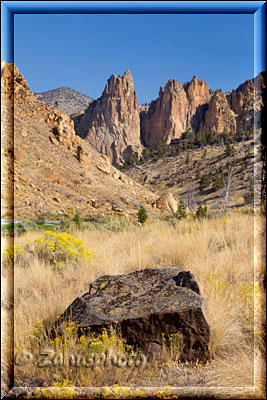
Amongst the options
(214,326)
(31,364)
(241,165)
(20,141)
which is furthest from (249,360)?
(241,165)

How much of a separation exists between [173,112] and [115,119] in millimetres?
27103

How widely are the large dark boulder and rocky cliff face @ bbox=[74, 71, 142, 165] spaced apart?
117 metres

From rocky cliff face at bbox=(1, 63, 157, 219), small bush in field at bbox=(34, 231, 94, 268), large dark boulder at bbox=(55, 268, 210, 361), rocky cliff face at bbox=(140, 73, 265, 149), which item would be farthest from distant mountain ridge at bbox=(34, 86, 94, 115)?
large dark boulder at bbox=(55, 268, 210, 361)

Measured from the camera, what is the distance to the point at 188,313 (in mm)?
1910

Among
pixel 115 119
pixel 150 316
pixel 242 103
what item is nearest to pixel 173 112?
pixel 115 119

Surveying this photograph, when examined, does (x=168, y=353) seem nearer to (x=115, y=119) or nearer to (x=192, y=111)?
(x=115, y=119)

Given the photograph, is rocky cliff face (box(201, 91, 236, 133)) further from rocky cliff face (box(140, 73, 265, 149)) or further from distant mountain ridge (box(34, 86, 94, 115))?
distant mountain ridge (box(34, 86, 94, 115))

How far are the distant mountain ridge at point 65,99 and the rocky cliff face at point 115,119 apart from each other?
10550 millimetres

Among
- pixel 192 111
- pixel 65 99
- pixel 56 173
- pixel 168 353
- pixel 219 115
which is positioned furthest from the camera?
pixel 192 111

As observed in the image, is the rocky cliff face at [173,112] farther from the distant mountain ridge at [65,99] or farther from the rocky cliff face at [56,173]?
the rocky cliff face at [56,173]

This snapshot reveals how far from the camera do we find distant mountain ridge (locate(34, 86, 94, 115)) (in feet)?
287

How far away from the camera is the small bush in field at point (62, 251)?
3869 millimetres

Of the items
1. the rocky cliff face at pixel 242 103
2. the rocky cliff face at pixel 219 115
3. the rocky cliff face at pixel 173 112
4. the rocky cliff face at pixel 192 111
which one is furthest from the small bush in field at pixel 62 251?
the rocky cliff face at pixel 173 112

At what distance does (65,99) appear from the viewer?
110m
